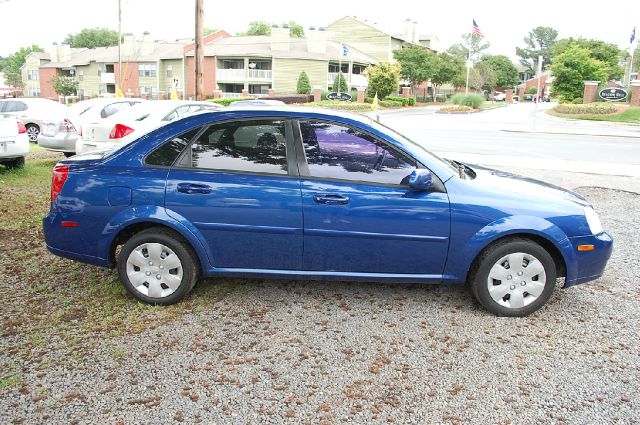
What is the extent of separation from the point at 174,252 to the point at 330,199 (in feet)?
4.25

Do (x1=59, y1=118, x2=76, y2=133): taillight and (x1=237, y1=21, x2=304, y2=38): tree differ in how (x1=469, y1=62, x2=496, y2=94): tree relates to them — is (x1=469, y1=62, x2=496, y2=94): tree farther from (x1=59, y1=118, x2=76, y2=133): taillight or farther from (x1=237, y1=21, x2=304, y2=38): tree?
(x1=59, y1=118, x2=76, y2=133): taillight

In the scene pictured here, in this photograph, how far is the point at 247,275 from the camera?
4535 mm

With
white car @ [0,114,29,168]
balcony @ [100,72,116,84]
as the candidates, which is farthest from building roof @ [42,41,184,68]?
white car @ [0,114,29,168]

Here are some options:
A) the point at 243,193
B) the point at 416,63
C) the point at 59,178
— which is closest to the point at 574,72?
the point at 416,63

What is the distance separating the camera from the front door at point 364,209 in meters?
4.26

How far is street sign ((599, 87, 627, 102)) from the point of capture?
132 feet

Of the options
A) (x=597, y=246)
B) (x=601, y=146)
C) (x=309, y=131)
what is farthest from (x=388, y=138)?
(x=601, y=146)

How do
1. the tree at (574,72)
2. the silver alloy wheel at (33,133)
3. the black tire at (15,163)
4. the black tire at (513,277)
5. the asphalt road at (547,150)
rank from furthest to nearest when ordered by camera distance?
the tree at (574,72) < the silver alloy wheel at (33,133) < the asphalt road at (547,150) < the black tire at (15,163) < the black tire at (513,277)

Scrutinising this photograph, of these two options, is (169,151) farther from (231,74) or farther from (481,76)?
(481,76)

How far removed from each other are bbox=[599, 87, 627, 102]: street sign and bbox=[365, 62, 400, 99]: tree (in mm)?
17864

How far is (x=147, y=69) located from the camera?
63875mm

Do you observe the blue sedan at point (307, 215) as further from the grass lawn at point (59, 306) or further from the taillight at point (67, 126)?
the taillight at point (67, 126)

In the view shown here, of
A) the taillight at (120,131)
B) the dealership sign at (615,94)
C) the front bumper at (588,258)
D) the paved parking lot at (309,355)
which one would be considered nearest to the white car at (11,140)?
the taillight at (120,131)

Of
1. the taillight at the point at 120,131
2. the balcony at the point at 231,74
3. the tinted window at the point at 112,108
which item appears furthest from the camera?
the balcony at the point at 231,74
